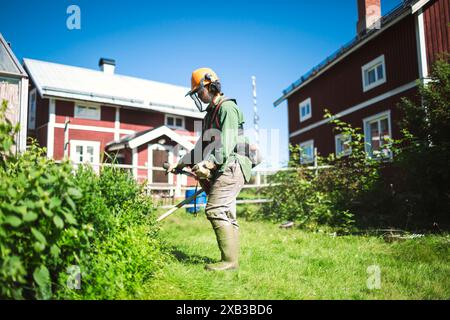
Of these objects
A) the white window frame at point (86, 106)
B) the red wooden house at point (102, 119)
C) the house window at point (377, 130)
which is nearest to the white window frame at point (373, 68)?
the house window at point (377, 130)

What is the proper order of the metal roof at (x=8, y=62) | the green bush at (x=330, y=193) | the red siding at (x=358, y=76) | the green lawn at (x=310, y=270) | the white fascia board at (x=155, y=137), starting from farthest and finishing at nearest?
the white fascia board at (x=155, y=137)
the red siding at (x=358, y=76)
the green bush at (x=330, y=193)
the metal roof at (x=8, y=62)
the green lawn at (x=310, y=270)

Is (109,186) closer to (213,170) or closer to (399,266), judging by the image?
(213,170)

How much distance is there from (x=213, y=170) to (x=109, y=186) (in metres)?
1.19

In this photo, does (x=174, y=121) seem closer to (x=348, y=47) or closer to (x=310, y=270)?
(x=348, y=47)

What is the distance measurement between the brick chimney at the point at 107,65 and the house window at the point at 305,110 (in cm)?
1515

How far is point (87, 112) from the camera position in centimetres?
1927

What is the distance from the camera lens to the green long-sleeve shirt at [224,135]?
3.54 m

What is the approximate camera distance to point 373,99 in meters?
14.2

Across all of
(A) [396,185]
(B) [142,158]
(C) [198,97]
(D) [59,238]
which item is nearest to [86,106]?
(B) [142,158]

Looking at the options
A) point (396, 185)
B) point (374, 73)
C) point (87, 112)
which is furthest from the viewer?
point (87, 112)

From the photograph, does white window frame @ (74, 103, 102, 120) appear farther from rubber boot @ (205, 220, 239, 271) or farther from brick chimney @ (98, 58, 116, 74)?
rubber boot @ (205, 220, 239, 271)

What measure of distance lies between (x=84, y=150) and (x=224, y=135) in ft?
57.9

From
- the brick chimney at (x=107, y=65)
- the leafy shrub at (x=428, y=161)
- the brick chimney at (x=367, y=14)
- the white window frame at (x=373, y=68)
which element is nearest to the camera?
the leafy shrub at (x=428, y=161)

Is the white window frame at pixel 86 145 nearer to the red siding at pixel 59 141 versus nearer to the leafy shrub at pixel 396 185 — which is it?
the red siding at pixel 59 141
